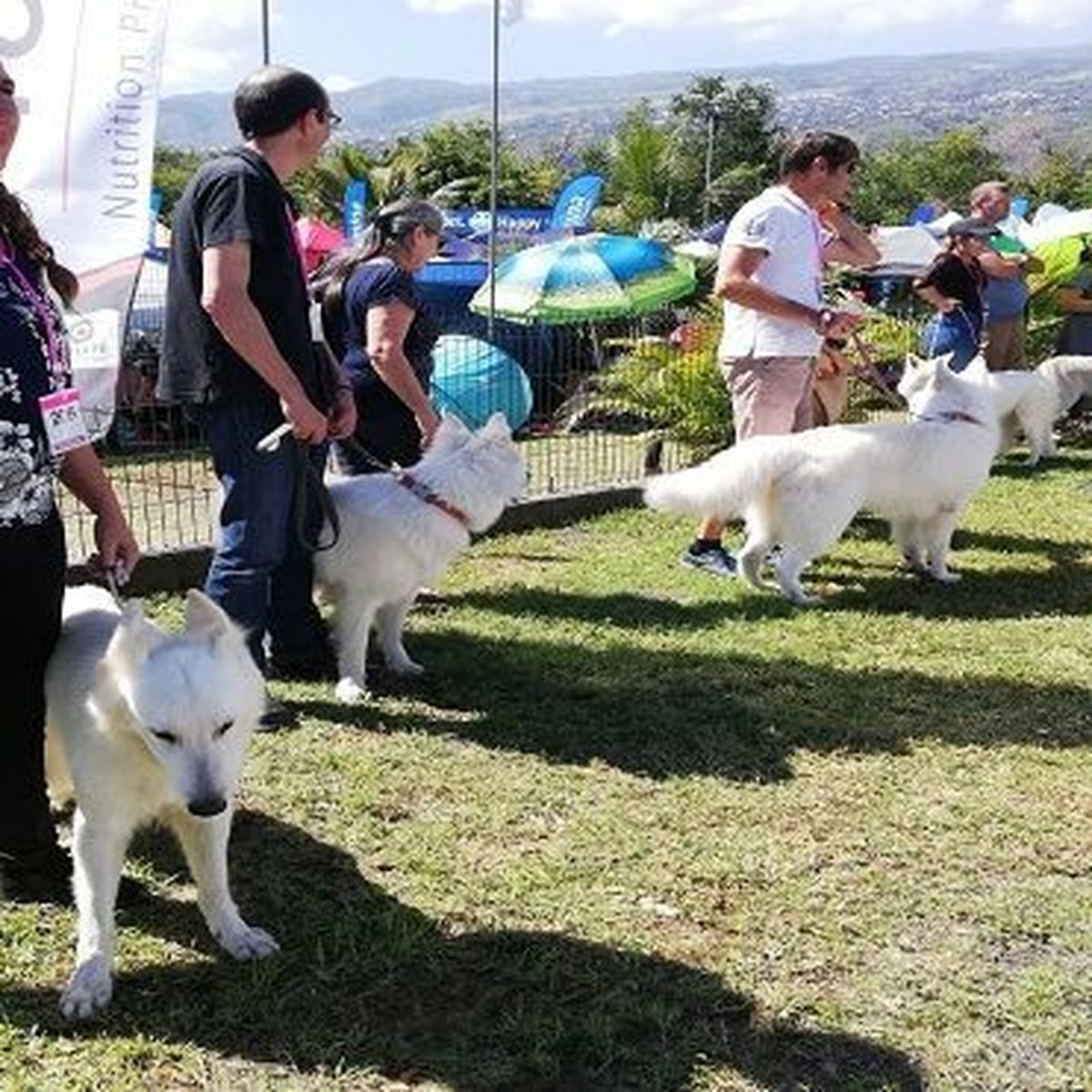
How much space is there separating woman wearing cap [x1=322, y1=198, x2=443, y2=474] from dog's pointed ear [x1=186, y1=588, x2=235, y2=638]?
247 cm

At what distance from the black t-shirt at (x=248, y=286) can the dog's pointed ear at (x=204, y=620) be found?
131cm

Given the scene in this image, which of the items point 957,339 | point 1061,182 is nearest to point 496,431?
point 957,339

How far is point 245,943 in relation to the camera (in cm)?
296

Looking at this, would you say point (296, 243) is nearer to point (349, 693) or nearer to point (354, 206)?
point (349, 693)

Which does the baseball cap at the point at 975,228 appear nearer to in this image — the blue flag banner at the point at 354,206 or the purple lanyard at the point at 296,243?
the purple lanyard at the point at 296,243

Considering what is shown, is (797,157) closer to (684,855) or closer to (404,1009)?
(684,855)

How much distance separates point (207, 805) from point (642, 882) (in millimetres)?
1320

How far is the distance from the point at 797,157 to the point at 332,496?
2547 millimetres

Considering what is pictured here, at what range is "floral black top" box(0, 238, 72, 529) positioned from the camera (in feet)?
8.59

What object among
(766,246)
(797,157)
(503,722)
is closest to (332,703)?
(503,722)

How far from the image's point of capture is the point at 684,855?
352 centimetres

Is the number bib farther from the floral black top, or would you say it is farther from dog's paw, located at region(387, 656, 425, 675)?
dog's paw, located at region(387, 656, 425, 675)

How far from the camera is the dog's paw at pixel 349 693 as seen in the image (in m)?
4.58

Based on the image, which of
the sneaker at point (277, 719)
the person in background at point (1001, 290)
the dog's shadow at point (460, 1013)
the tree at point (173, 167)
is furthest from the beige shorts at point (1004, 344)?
the tree at point (173, 167)
